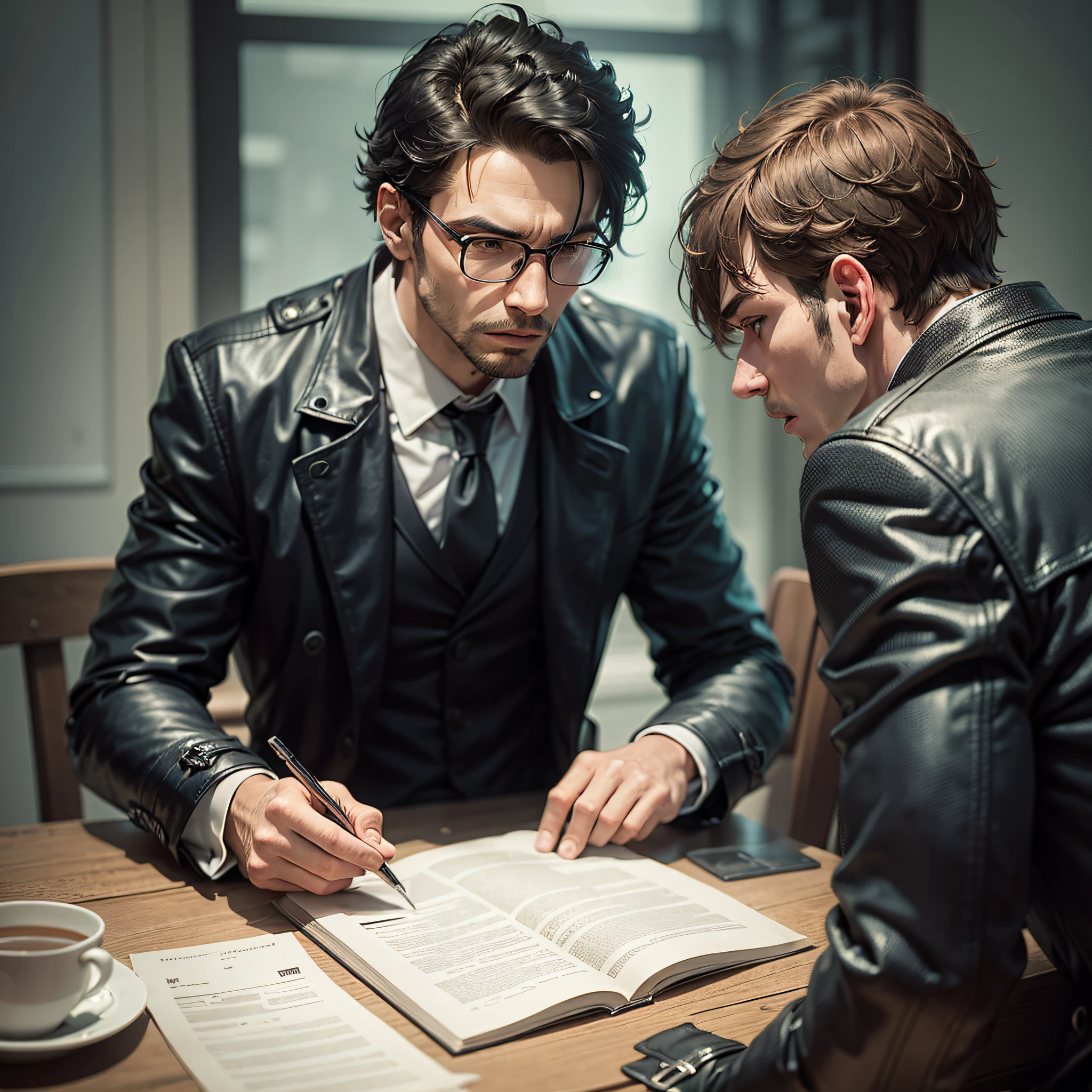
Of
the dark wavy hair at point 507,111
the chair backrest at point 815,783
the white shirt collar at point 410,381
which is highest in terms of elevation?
the dark wavy hair at point 507,111

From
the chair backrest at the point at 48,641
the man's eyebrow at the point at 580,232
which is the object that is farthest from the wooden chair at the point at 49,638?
the man's eyebrow at the point at 580,232

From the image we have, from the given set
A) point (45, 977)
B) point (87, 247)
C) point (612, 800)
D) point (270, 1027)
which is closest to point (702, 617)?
point (612, 800)

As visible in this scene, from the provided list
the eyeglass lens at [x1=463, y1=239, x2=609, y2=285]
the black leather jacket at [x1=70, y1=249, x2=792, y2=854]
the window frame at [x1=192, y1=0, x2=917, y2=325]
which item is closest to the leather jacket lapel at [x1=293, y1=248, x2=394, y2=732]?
the black leather jacket at [x1=70, y1=249, x2=792, y2=854]

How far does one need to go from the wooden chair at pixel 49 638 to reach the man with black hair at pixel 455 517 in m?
0.28

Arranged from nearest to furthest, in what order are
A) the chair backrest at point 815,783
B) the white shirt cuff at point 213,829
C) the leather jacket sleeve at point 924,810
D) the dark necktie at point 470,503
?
the leather jacket sleeve at point 924,810
the white shirt cuff at point 213,829
the dark necktie at point 470,503
the chair backrest at point 815,783

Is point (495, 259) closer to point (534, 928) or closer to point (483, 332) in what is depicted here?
point (483, 332)

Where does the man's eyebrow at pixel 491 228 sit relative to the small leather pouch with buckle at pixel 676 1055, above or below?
above

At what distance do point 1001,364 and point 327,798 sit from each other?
77 centimetres

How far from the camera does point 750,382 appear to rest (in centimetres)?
112

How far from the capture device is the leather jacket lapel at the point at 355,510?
1571mm

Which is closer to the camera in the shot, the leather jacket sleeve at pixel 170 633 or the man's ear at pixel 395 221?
the leather jacket sleeve at pixel 170 633

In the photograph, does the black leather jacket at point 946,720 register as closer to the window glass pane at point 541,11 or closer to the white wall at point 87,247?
the white wall at point 87,247

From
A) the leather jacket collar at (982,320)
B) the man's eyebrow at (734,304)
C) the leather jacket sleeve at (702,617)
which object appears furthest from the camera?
the leather jacket sleeve at (702,617)

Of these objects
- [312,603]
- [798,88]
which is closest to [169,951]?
[312,603]
